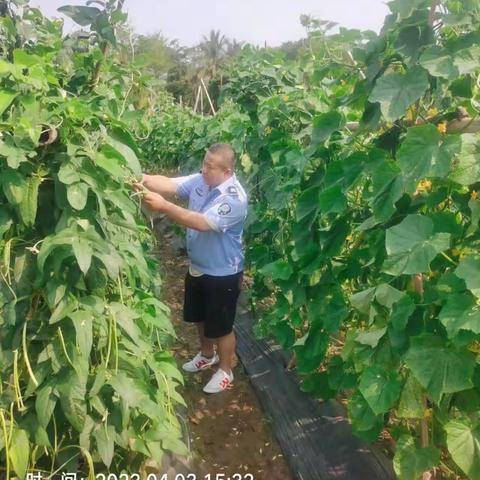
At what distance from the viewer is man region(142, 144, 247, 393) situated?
308 cm

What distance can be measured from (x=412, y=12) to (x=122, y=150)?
3.18ft

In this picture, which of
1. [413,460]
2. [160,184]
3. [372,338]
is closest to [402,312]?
[372,338]

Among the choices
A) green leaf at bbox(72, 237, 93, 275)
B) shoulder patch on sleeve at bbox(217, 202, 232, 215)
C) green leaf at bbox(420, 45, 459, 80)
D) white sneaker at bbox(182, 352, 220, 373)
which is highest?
green leaf at bbox(420, 45, 459, 80)

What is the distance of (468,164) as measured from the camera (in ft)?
4.70

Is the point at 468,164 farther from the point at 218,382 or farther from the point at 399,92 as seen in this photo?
the point at 218,382

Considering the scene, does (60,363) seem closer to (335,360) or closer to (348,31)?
(335,360)

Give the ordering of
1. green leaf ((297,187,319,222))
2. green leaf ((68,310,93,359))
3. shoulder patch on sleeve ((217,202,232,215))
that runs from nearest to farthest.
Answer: green leaf ((68,310,93,359)), green leaf ((297,187,319,222)), shoulder patch on sleeve ((217,202,232,215))

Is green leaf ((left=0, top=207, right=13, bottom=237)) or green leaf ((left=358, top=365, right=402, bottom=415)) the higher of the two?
green leaf ((left=0, top=207, right=13, bottom=237))

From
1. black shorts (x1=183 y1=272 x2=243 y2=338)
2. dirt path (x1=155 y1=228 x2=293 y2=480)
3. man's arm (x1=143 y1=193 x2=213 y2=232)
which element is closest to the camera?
man's arm (x1=143 y1=193 x2=213 y2=232)

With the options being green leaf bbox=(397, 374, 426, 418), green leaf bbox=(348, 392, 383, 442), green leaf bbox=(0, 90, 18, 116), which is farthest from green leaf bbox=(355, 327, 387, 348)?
green leaf bbox=(0, 90, 18, 116)

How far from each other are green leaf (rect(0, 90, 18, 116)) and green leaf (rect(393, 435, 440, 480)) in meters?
1.61

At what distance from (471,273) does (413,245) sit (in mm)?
179

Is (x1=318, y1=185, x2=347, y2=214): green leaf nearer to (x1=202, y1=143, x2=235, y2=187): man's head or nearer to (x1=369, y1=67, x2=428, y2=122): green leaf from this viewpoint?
(x1=369, y1=67, x2=428, y2=122): green leaf

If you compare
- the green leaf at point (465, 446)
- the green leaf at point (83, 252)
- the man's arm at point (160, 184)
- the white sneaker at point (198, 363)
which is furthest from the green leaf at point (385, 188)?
the white sneaker at point (198, 363)
